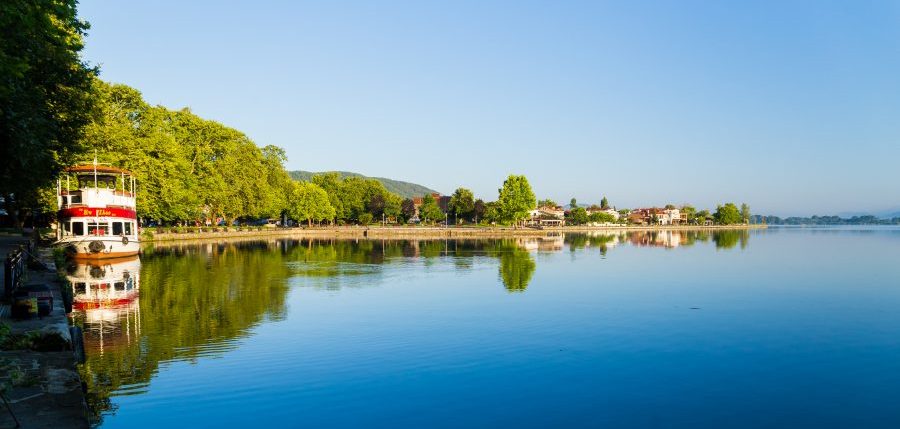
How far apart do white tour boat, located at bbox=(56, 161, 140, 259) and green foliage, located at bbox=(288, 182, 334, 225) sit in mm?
78235

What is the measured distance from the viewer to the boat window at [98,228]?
43044 mm

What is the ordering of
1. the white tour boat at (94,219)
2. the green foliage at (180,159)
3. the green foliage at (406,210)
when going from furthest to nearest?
1. the green foliage at (406,210)
2. the green foliage at (180,159)
3. the white tour boat at (94,219)

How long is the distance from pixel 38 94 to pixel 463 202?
145688mm

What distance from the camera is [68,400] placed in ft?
32.1

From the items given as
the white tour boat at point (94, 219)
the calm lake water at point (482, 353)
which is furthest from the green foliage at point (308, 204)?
the calm lake water at point (482, 353)

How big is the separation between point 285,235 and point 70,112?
282 ft

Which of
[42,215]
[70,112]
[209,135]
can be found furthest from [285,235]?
[70,112]

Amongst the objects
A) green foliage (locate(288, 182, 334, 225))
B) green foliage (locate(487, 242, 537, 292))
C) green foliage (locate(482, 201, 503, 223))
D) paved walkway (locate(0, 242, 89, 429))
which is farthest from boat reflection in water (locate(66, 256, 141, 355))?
green foliage (locate(482, 201, 503, 223))

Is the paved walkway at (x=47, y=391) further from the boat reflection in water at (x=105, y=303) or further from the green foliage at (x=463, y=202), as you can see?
the green foliage at (x=463, y=202)

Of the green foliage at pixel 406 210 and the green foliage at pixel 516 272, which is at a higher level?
the green foliage at pixel 406 210

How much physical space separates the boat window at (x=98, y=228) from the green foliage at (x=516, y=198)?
101 m

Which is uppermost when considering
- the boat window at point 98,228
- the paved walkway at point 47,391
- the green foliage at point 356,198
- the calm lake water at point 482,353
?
the green foliage at point 356,198

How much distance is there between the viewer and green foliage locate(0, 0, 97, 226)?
1692cm

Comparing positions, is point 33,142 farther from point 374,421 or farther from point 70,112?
point 374,421
